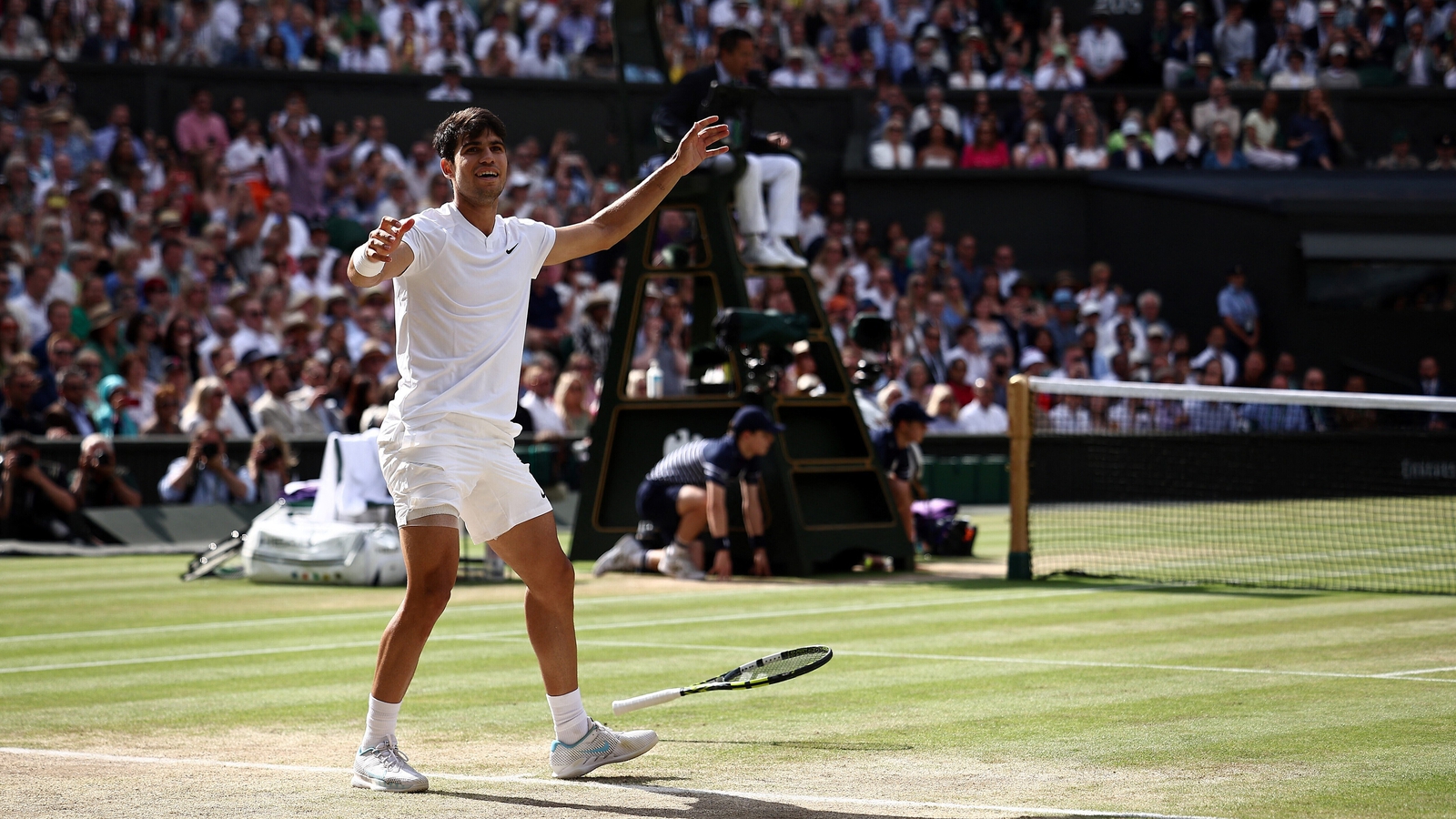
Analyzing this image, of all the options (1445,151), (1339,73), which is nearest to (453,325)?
(1445,151)

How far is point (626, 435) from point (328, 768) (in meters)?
9.42

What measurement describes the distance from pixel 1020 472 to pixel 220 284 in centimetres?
1199

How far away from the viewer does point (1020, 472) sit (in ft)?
46.5

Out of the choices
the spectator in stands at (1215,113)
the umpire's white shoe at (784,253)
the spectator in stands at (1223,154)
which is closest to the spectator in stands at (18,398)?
the umpire's white shoe at (784,253)

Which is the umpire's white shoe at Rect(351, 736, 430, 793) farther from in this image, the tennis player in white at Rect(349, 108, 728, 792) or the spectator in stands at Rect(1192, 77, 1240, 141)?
the spectator in stands at Rect(1192, 77, 1240, 141)

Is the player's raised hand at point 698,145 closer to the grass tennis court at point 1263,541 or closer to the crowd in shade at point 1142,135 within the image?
the grass tennis court at point 1263,541

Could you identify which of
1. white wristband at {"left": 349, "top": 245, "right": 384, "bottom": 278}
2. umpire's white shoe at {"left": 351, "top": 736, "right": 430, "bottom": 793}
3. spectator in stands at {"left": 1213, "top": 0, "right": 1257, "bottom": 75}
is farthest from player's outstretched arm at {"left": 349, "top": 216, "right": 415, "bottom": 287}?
spectator in stands at {"left": 1213, "top": 0, "right": 1257, "bottom": 75}

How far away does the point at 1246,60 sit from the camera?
29.0m

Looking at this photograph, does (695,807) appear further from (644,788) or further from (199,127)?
(199,127)

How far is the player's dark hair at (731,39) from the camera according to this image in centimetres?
1457

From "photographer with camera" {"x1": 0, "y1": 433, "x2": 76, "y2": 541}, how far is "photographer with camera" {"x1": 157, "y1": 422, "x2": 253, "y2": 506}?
40.8 inches

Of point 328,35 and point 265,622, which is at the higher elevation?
point 328,35

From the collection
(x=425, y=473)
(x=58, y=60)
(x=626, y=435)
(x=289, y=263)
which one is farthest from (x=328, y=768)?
(x=58, y=60)

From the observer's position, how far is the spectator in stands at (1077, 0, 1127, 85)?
29688mm
